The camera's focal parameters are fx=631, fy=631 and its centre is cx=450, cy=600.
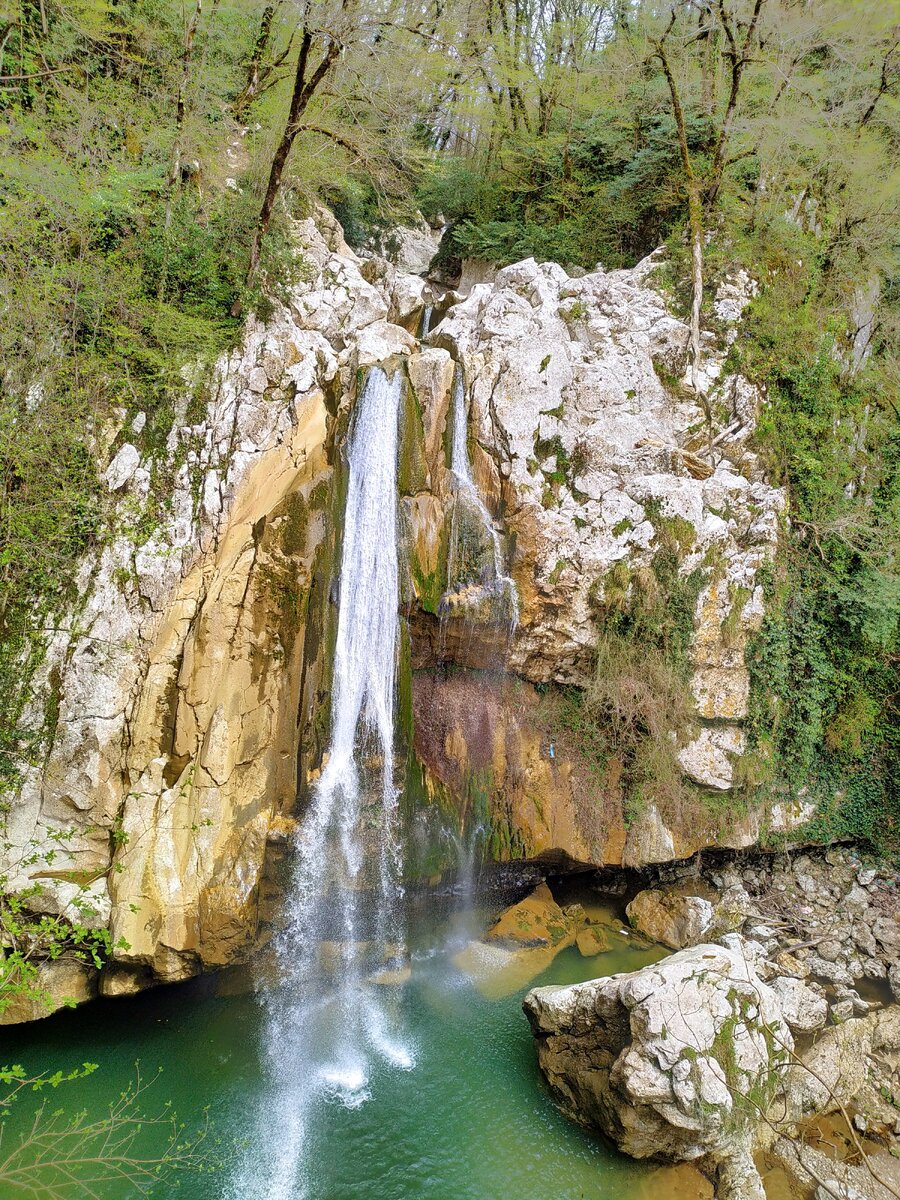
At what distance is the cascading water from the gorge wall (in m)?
0.31

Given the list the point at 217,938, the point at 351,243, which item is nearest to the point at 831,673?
the point at 217,938

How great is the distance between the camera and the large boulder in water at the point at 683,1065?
596 cm

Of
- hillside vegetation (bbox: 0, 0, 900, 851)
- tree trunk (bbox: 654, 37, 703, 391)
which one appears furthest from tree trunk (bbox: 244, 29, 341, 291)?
tree trunk (bbox: 654, 37, 703, 391)

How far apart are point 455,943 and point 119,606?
6.49m

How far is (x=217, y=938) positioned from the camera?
7.13m

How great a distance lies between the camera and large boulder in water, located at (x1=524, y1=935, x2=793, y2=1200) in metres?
5.96

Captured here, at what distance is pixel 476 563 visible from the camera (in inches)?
371

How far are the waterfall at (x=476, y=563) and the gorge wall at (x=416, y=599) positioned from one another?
48mm

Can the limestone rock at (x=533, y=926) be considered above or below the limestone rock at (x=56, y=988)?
below

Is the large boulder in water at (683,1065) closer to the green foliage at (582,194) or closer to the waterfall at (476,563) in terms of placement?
the waterfall at (476,563)

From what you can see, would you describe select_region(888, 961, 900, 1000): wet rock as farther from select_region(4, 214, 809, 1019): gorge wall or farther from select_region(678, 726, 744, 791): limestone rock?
select_region(678, 726, 744, 791): limestone rock

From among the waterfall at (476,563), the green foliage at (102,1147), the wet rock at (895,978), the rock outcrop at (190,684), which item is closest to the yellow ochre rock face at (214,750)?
the rock outcrop at (190,684)

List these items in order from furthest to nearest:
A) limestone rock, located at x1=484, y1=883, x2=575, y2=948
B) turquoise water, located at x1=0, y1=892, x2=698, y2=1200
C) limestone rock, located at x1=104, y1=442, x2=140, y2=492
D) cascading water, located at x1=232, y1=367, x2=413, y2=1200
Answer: limestone rock, located at x1=484, y1=883, x2=575, y2=948 → limestone rock, located at x1=104, y1=442, x2=140, y2=492 → cascading water, located at x1=232, y1=367, x2=413, y2=1200 → turquoise water, located at x1=0, y1=892, x2=698, y2=1200

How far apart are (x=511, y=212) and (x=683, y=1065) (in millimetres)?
16198
